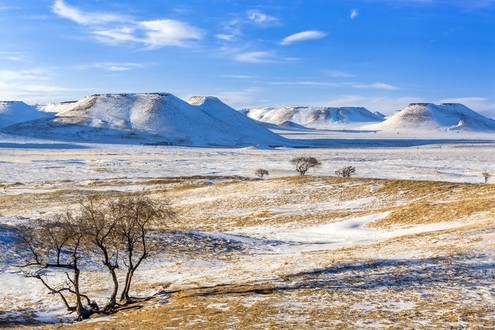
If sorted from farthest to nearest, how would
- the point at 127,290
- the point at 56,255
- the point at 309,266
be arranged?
the point at 56,255, the point at 309,266, the point at 127,290

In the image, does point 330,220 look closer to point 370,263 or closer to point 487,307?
point 370,263

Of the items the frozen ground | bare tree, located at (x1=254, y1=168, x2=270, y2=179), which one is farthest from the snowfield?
bare tree, located at (x1=254, y1=168, x2=270, y2=179)

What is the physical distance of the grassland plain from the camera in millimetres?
13570

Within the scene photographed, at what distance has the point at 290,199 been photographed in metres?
43.4

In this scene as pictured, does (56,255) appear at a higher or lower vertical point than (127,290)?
lower

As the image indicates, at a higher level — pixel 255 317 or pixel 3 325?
Answer: pixel 255 317

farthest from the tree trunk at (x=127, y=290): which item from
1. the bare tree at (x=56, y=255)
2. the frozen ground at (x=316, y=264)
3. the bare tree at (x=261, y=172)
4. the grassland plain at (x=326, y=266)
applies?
the bare tree at (x=261, y=172)

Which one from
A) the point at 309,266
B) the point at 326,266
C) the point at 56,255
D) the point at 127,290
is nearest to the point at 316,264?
the point at 309,266

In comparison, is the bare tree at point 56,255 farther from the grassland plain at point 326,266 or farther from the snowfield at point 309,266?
the grassland plain at point 326,266

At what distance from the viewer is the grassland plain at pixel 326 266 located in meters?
13.6

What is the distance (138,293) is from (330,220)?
60.3 feet

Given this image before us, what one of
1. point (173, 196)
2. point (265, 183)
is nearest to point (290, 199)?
point (265, 183)

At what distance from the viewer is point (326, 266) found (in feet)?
62.4

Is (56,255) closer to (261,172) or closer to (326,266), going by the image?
(326,266)
